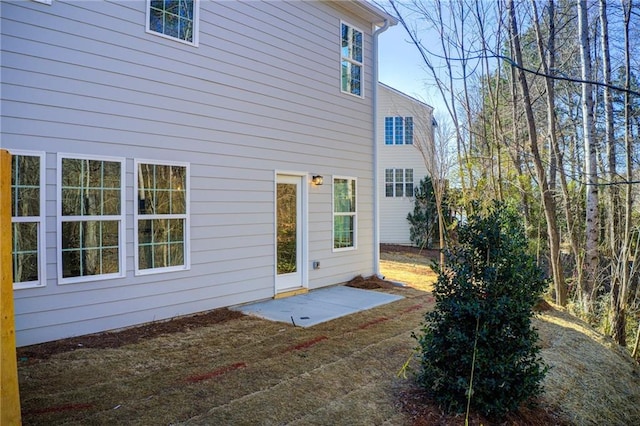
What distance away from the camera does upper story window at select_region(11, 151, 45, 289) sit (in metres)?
4.25

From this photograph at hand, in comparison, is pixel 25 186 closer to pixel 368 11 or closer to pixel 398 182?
pixel 368 11

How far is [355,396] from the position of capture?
346 centimetres

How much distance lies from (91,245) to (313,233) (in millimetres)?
3935

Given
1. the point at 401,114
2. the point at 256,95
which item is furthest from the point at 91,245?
the point at 401,114

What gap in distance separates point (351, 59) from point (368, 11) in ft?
3.33

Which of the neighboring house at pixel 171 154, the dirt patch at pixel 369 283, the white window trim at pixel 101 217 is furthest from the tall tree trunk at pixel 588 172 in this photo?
the white window trim at pixel 101 217

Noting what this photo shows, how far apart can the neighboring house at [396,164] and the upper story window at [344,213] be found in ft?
29.2

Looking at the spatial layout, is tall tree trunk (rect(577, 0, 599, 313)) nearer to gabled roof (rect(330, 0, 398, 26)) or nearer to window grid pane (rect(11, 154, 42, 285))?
gabled roof (rect(330, 0, 398, 26))

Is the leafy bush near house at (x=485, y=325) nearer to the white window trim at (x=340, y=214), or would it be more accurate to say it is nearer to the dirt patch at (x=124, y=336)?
the dirt patch at (x=124, y=336)

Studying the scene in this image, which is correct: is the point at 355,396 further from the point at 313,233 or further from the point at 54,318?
the point at 313,233

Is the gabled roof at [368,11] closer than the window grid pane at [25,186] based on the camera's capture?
No

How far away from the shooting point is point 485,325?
3178 mm

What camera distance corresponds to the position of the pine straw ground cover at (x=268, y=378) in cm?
311

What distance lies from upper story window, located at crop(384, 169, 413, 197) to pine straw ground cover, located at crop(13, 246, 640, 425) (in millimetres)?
11827
